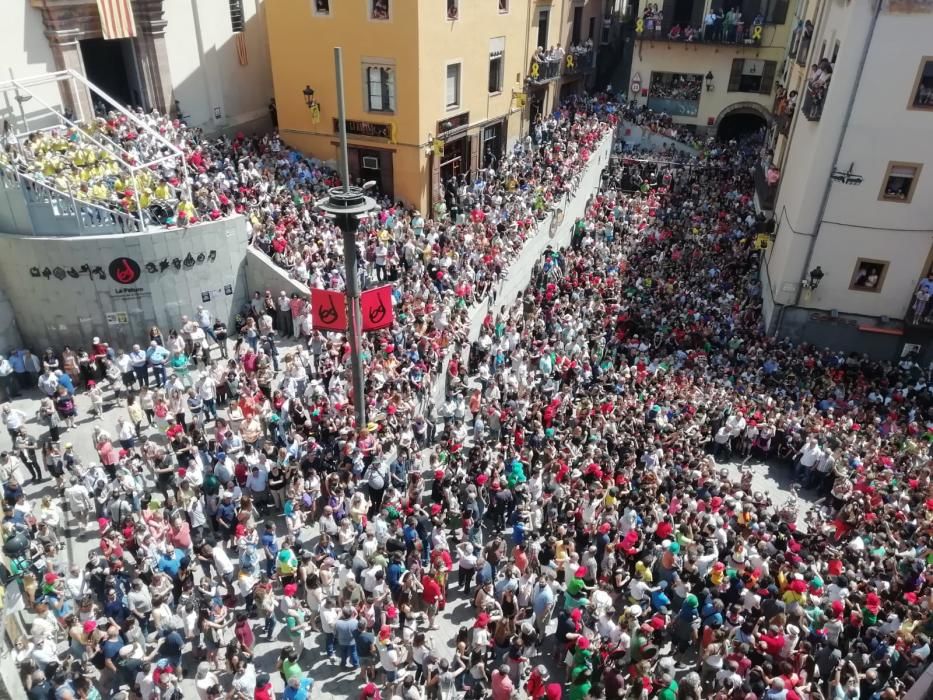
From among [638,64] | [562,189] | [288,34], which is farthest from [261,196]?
[638,64]

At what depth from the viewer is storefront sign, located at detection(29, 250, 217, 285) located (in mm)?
17016

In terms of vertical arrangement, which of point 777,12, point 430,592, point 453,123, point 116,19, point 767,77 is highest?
point 116,19

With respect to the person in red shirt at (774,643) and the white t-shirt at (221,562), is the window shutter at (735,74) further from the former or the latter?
the white t-shirt at (221,562)

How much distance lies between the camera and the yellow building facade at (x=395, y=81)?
81.8 ft

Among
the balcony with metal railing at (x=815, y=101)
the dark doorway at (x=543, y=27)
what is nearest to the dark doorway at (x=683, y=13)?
the dark doorway at (x=543, y=27)

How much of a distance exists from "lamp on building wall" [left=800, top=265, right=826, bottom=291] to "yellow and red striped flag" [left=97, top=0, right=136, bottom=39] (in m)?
22.4

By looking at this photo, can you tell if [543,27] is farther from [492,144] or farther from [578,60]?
[492,144]

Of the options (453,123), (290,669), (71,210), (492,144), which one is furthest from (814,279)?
(71,210)

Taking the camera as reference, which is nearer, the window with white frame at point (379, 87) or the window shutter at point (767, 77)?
the window with white frame at point (379, 87)

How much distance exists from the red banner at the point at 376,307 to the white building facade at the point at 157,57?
10841 millimetres

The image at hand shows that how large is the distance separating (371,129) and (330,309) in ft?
48.1

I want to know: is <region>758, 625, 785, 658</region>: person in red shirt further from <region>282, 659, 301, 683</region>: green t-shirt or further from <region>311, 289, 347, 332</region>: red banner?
<region>311, 289, 347, 332</region>: red banner

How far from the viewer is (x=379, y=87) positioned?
2586cm

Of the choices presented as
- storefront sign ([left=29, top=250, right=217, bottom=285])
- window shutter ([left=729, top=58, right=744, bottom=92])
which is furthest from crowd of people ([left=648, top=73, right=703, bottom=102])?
storefront sign ([left=29, top=250, right=217, bottom=285])
